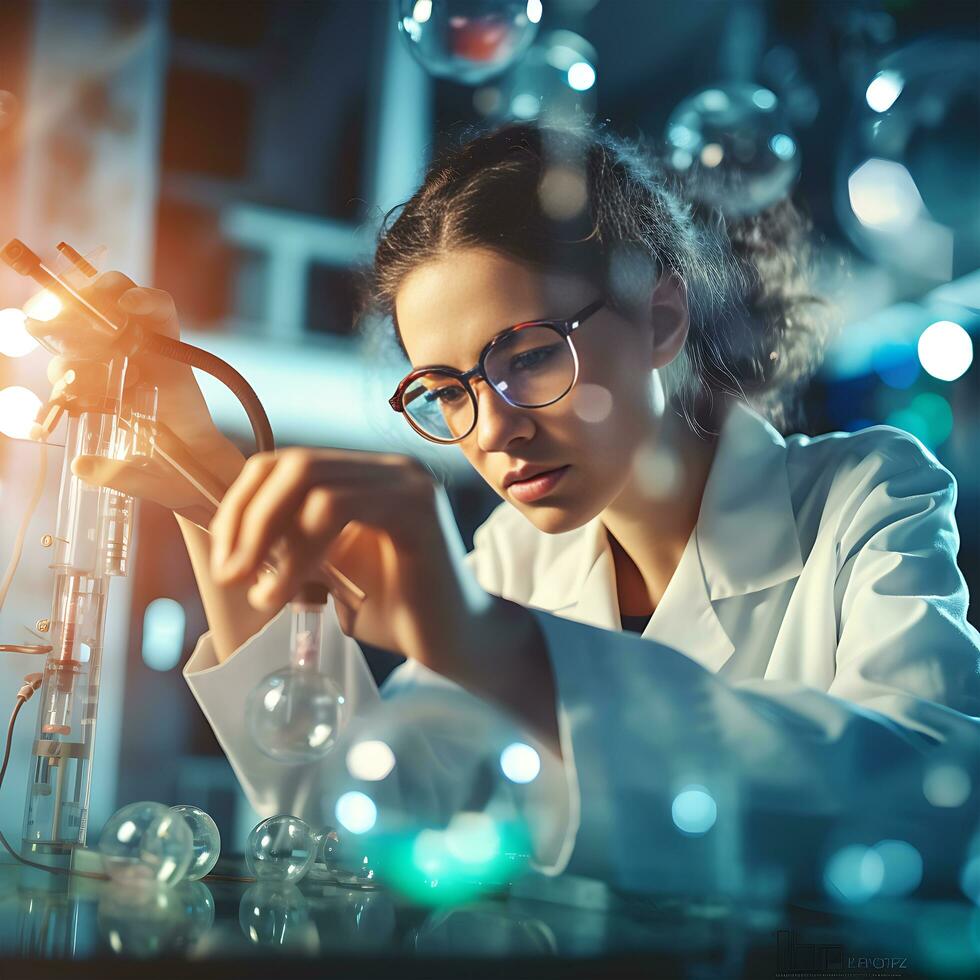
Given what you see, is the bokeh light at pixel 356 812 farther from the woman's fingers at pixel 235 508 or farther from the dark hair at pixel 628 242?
the dark hair at pixel 628 242

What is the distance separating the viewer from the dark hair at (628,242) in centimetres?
97

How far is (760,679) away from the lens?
858 mm

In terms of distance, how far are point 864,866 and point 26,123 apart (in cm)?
154

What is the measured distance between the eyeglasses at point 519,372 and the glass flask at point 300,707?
1.26 feet

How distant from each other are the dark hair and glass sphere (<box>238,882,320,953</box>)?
2.03ft

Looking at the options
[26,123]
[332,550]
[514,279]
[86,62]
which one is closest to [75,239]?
[26,123]

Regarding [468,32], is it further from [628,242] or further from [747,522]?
[747,522]

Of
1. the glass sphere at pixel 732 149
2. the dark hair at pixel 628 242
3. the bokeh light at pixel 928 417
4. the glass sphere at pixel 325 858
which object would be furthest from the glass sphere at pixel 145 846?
the bokeh light at pixel 928 417

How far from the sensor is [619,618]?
3.74 feet

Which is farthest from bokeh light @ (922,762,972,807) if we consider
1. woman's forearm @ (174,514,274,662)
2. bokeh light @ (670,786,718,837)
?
woman's forearm @ (174,514,274,662)

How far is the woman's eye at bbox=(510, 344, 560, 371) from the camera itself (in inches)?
34.6

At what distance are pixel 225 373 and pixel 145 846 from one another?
1.24ft

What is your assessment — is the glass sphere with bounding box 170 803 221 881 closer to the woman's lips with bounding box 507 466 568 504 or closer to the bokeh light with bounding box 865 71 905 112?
the woman's lips with bounding box 507 466 568 504

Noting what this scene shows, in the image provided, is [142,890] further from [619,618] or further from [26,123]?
[26,123]
